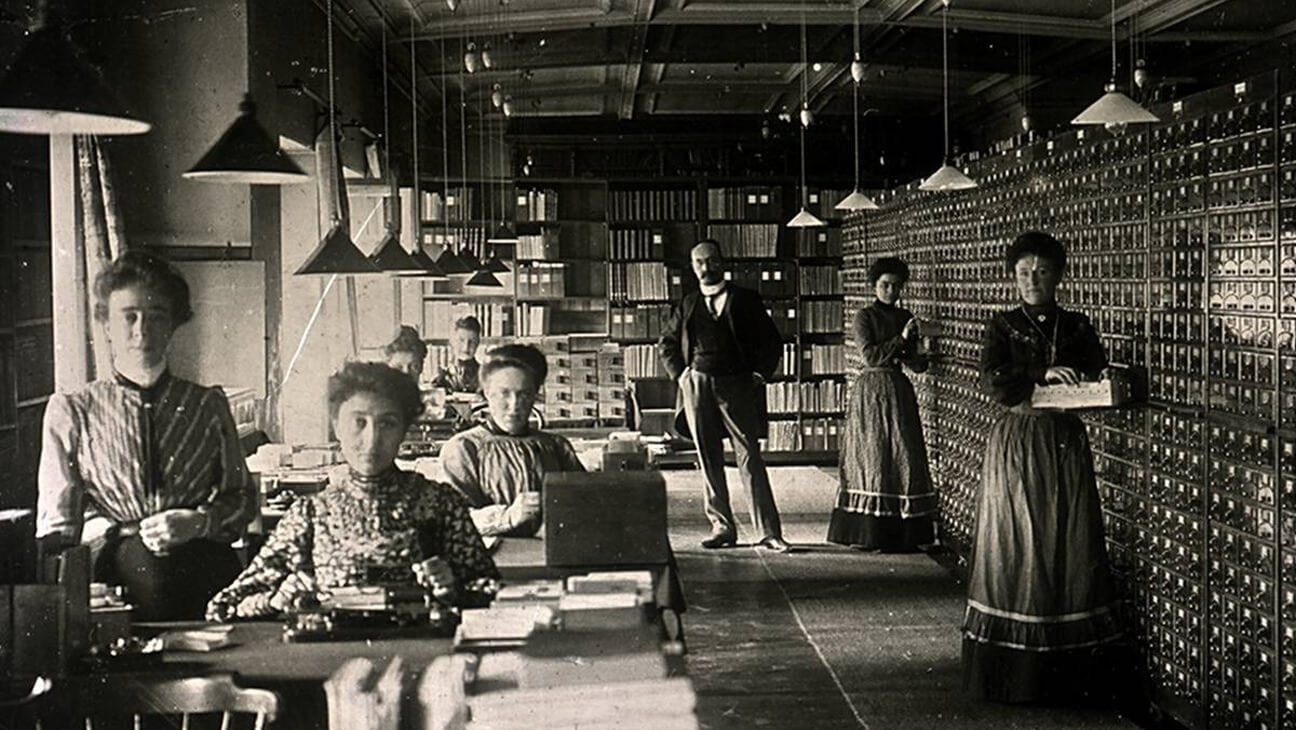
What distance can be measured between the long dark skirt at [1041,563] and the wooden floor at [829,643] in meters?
0.14

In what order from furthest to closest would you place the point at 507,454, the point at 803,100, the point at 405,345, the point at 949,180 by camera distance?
1. the point at 803,100
2. the point at 949,180
3. the point at 405,345
4. the point at 507,454

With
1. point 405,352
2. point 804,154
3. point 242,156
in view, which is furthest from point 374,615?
point 804,154

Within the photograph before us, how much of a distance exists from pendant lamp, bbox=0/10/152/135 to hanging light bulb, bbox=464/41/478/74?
214 inches

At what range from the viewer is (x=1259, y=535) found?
159 inches

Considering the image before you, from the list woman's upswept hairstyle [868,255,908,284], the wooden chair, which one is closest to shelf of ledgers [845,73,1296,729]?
woman's upswept hairstyle [868,255,908,284]

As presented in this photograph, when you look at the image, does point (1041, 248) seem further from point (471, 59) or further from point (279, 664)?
point (471, 59)

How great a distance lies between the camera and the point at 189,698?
2639 mm

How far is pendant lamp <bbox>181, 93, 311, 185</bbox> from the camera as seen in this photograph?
9.66ft

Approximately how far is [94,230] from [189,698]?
0.85 m

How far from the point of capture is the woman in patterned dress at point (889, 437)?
720cm

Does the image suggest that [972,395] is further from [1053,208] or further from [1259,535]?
[1259,535]

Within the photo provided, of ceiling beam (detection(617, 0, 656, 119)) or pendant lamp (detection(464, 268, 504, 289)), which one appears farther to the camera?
pendant lamp (detection(464, 268, 504, 289))

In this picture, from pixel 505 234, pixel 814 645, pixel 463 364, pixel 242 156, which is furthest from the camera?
pixel 505 234

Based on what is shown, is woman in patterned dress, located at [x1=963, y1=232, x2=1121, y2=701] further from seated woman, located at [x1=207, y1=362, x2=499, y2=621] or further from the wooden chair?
the wooden chair
